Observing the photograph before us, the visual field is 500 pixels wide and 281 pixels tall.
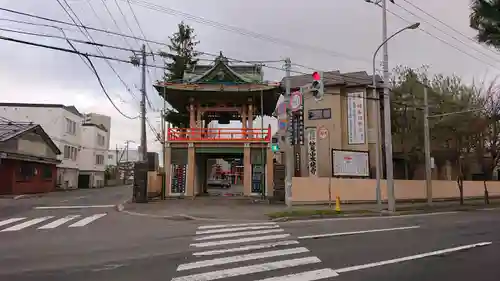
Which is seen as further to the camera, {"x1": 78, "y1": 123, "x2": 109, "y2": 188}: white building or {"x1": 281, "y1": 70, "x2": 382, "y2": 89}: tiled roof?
{"x1": 78, "y1": 123, "x2": 109, "y2": 188}: white building

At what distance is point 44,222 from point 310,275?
1292 cm

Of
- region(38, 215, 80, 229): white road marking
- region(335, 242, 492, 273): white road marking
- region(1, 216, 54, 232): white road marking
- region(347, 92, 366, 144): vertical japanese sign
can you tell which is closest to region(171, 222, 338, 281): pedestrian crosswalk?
region(335, 242, 492, 273): white road marking

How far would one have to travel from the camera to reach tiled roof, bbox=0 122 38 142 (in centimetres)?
3529

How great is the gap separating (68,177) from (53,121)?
785cm

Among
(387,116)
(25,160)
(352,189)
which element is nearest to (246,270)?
(387,116)

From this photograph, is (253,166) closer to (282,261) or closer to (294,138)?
(294,138)

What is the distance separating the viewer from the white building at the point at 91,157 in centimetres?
5825

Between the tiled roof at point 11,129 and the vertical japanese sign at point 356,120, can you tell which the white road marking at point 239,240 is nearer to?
the vertical japanese sign at point 356,120

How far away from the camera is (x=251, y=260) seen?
823 cm

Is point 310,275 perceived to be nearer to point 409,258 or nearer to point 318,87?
point 409,258

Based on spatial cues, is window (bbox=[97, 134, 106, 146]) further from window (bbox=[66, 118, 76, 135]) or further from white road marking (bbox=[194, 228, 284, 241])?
white road marking (bbox=[194, 228, 284, 241])

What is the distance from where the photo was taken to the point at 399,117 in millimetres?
32719

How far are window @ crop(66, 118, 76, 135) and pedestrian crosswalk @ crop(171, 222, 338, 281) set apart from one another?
4381 centimetres

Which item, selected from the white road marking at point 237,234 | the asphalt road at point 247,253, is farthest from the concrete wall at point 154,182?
the white road marking at point 237,234
